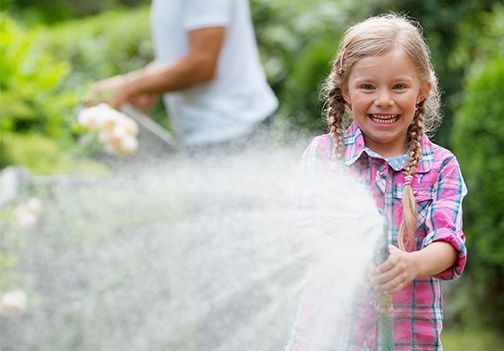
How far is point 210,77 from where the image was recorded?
3.34 metres

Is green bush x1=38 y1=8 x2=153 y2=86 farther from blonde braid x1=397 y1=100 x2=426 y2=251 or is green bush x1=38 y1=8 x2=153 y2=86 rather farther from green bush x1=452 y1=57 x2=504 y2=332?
blonde braid x1=397 y1=100 x2=426 y2=251

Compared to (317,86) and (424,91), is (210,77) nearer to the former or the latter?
(424,91)

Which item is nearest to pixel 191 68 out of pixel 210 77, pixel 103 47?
pixel 210 77

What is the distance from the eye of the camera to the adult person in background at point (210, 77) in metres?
3.27

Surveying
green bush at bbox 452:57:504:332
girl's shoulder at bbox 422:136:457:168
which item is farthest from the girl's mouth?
green bush at bbox 452:57:504:332

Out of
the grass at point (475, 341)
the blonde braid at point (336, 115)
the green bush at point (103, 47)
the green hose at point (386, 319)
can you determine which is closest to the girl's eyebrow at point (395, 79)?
the blonde braid at point (336, 115)

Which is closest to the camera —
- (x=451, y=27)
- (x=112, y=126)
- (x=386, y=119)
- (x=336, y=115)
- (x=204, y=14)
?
(x=386, y=119)

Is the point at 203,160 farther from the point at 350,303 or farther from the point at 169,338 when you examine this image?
the point at 350,303

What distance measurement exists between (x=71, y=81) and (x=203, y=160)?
4542 millimetres

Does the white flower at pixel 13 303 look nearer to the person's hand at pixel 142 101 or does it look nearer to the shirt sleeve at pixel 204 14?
the person's hand at pixel 142 101

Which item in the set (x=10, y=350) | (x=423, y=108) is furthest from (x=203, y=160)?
(x=423, y=108)

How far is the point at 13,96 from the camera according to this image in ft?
14.0

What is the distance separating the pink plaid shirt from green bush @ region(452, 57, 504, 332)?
2.25 metres

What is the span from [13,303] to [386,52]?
6.75 ft
